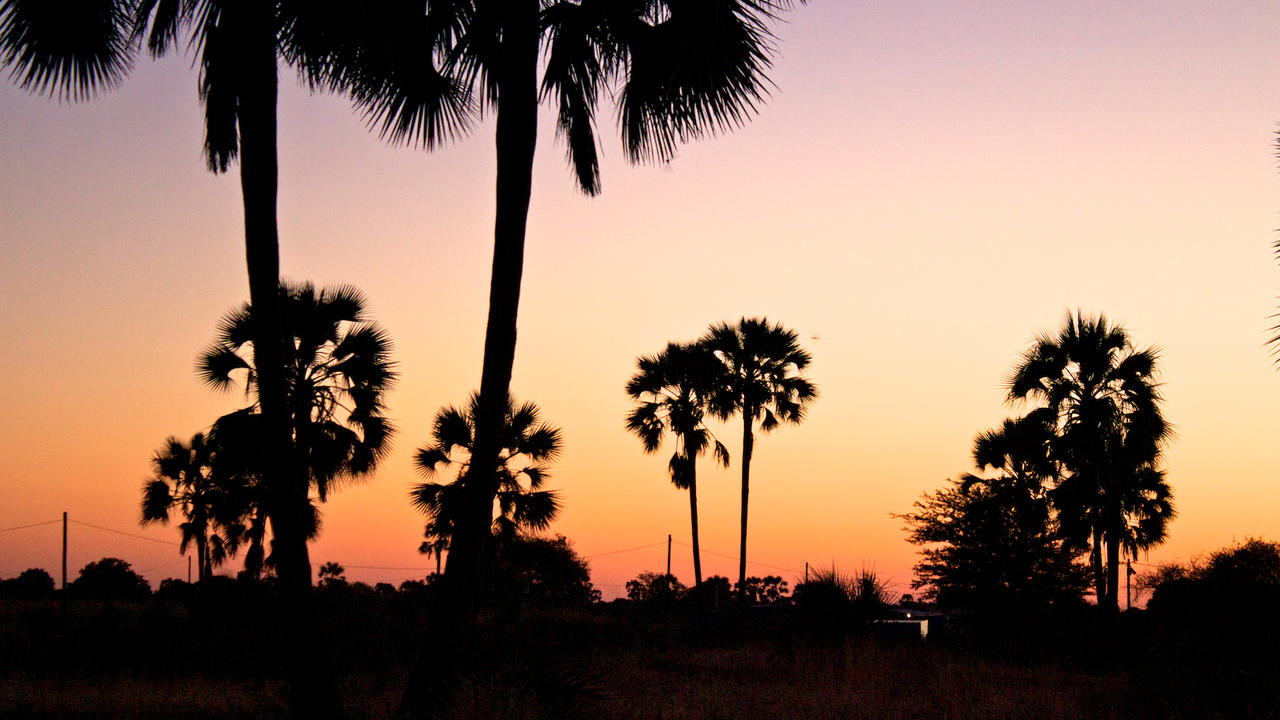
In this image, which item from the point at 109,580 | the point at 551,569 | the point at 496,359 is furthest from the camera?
the point at 551,569

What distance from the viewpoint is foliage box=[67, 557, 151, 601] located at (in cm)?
5616

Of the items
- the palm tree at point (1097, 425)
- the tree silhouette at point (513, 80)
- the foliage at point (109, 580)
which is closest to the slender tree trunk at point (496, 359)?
the tree silhouette at point (513, 80)

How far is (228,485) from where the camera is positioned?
24.2m

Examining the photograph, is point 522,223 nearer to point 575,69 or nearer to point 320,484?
point 575,69

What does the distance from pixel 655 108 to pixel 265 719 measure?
7.59 m

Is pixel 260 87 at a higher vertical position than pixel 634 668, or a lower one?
higher

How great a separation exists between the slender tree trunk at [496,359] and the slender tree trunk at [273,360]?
97 centimetres

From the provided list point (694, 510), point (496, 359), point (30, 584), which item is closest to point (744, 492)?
point (694, 510)

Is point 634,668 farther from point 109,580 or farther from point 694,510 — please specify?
point 109,580

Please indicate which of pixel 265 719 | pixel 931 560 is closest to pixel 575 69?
pixel 265 719

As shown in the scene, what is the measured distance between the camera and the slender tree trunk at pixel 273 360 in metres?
9.34

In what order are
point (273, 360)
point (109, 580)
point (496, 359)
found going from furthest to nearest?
point (109, 580)
point (496, 359)
point (273, 360)

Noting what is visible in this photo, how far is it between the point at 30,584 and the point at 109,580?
28.1ft

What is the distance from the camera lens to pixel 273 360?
380 inches
